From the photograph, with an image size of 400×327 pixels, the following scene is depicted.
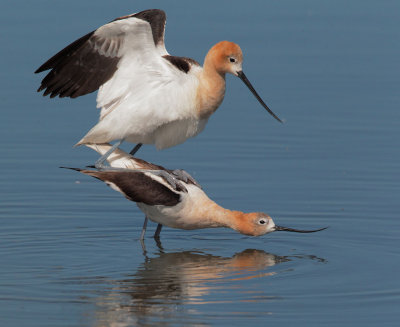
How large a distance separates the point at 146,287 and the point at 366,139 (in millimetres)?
5218

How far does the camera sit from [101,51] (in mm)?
10836

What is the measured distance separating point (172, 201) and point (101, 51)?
64.8 inches

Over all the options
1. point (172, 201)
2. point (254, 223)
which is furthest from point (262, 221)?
point (172, 201)

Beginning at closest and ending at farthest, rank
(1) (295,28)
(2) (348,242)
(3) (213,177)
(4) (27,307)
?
1. (4) (27,307)
2. (2) (348,242)
3. (3) (213,177)
4. (1) (295,28)

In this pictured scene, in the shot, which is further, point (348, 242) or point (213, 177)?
point (213, 177)

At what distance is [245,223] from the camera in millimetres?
10789

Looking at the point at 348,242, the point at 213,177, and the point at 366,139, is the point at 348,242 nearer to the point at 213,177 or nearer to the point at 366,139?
the point at 213,177

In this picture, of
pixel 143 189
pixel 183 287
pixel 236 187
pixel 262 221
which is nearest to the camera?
pixel 183 287

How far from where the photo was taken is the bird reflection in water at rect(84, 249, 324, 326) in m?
8.61

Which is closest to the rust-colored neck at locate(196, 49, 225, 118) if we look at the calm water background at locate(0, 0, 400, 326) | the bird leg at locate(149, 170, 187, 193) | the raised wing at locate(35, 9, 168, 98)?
the raised wing at locate(35, 9, 168, 98)

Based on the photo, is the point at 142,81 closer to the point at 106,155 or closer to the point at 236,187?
the point at 106,155

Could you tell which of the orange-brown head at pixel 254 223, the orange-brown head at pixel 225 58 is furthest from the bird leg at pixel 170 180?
the orange-brown head at pixel 225 58

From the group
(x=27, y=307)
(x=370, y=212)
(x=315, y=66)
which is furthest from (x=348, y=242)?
(x=315, y=66)

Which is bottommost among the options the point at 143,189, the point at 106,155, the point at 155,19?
the point at 143,189
